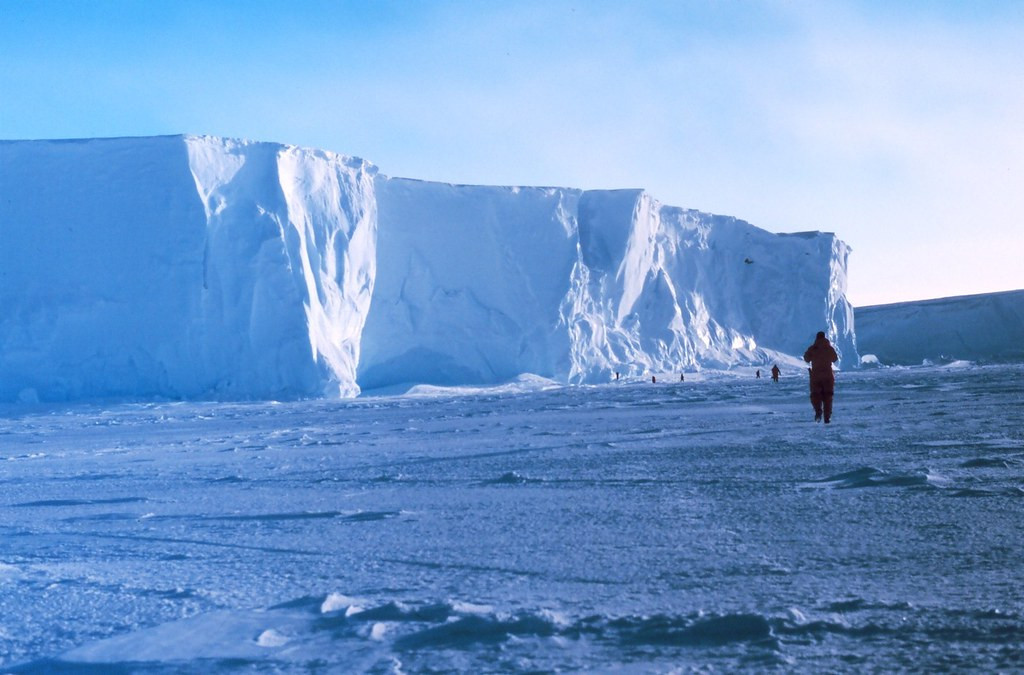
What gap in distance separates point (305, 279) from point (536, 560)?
1717 cm

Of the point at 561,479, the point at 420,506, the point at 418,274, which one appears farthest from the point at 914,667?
the point at 418,274

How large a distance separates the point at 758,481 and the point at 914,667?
2465mm

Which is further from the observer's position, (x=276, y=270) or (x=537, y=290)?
(x=537, y=290)

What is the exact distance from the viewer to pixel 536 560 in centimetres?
263

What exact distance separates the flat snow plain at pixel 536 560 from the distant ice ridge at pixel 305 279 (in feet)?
41.7

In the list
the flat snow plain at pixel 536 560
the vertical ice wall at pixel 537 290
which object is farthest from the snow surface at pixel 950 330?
the flat snow plain at pixel 536 560

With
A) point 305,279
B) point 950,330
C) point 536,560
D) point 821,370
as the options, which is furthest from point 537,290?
point 950,330

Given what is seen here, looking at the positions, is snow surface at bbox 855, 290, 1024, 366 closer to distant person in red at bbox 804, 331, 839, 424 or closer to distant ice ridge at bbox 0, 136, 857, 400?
distant ice ridge at bbox 0, 136, 857, 400

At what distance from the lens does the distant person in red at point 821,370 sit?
21.6ft

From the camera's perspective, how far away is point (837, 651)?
173cm

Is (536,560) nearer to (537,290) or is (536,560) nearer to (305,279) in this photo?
(305,279)

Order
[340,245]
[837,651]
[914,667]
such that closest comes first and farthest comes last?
1. [914,667]
2. [837,651]
3. [340,245]

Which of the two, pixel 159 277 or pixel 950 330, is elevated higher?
pixel 159 277

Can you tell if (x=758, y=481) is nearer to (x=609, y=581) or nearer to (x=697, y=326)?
(x=609, y=581)
